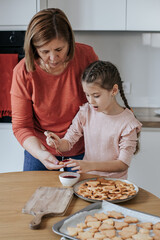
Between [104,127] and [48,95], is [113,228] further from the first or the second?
[48,95]

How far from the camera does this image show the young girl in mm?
1593

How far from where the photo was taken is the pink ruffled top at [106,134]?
5.31 ft

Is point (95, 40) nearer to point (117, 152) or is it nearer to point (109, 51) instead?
point (109, 51)

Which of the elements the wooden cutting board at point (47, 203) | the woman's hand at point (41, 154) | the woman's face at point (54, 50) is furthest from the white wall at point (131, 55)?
the wooden cutting board at point (47, 203)

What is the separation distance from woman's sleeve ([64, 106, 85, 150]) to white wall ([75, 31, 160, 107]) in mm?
1394

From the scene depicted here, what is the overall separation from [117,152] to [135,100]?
1.49 metres

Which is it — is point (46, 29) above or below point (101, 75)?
above

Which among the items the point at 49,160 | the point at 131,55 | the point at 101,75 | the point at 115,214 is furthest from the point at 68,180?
the point at 131,55

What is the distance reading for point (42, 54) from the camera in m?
1.54

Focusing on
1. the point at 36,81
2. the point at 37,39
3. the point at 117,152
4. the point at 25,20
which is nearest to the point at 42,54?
the point at 37,39

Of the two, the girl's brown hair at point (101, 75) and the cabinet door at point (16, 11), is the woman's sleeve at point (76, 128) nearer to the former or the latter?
the girl's brown hair at point (101, 75)

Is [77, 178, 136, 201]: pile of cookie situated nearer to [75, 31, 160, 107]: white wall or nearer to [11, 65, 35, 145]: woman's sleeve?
[11, 65, 35, 145]: woman's sleeve

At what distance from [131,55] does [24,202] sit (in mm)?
2138

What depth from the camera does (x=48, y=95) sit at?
176 centimetres
